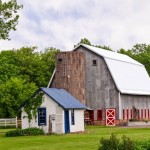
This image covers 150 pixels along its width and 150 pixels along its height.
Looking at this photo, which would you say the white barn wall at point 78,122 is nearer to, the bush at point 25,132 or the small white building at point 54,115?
the small white building at point 54,115

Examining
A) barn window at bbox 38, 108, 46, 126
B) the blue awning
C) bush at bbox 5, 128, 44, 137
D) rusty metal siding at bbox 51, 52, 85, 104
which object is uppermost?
rusty metal siding at bbox 51, 52, 85, 104

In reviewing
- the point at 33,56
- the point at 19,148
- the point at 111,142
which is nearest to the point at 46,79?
the point at 33,56

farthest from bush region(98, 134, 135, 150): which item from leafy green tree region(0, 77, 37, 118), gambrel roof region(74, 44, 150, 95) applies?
leafy green tree region(0, 77, 37, 118)

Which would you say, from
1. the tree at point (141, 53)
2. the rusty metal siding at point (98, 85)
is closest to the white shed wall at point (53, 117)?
the rusty metal siding at point (98, 85)

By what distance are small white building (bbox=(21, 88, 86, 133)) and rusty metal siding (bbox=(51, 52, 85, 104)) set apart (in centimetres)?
860

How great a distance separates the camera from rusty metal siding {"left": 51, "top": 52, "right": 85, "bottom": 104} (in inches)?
2094

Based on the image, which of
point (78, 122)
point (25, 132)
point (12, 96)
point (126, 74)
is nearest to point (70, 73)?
point (78, 122)

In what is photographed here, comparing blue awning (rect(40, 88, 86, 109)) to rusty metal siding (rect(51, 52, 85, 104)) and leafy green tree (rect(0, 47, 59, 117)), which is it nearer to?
rusty metal siding (rect(51, 52, 85, 104))

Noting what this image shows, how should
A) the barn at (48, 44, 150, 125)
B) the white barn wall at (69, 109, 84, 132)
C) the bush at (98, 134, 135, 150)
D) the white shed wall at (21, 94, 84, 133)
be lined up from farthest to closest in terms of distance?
the barn at (48, 44, 150, 125)
the white barn wall at (69, 109, 84, 132)
the white shed wall at (21, 94, 84, 133)
the bush at (98, 134, 135, 150)

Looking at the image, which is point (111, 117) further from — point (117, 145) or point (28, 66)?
point (117, 145)

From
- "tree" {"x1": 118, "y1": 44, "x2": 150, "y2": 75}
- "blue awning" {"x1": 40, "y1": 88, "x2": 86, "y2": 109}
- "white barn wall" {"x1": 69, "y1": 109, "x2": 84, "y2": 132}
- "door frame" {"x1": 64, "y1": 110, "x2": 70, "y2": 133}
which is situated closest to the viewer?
"blue awning" {"x1": 40, "y1": 88, "x2": 86, "y2": 109}

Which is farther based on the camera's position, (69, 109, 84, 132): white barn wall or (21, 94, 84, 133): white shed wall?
(69, 109, 84, 132): white barn wall

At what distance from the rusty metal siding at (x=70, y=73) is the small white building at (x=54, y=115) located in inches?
339

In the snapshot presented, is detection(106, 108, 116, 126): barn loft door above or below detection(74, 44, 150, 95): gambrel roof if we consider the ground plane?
below
